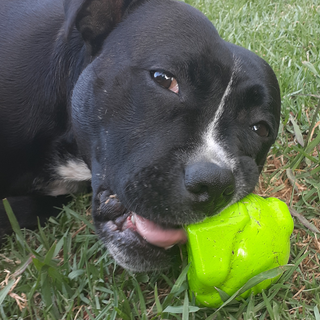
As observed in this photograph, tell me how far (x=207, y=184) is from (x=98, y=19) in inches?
44.2

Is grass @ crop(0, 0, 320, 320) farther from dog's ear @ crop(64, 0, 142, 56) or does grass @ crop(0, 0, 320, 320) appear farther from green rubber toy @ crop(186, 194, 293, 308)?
dog's ear @ crop(64, 0, 142, 56)

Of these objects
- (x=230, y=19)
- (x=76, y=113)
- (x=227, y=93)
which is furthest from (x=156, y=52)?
(x=230, y=19)

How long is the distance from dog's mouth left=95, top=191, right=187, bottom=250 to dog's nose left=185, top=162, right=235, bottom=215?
0.69 ft

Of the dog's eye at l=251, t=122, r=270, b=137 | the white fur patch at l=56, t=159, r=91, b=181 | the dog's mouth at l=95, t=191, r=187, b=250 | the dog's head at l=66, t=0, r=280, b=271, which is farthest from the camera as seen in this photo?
the white fur patch at l=56, t=159, r=91, b=181

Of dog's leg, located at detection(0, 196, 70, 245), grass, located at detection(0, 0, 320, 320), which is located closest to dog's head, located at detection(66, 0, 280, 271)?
grass, located at detection(0, 0, 320, 320)

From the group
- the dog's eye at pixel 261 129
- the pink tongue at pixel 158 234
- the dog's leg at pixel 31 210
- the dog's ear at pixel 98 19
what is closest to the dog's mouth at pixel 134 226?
the pink tongue at pixel 158 234

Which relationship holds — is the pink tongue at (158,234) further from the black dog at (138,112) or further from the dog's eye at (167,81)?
the dog's eye at (167,81)

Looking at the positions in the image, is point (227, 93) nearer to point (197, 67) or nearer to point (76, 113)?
point (197, 67)

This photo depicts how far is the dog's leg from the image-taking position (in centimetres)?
219

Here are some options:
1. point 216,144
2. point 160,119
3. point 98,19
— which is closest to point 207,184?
point 216,144

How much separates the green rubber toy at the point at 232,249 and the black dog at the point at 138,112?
3.1 inches

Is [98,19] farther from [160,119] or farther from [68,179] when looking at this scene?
[68,179]

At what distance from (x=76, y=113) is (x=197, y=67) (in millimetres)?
714

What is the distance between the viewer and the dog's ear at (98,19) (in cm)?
201
